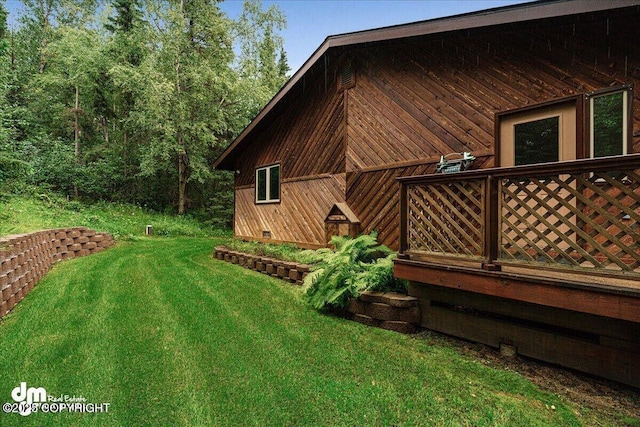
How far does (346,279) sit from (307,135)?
15.0ft

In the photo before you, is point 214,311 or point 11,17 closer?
point 214,311

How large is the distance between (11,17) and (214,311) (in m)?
27.9

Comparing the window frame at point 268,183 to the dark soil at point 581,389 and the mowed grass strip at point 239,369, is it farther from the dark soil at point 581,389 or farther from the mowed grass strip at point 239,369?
the dark soil at point 581,389

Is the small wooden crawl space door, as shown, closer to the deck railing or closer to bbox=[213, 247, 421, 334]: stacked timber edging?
bbox=[213, 247, 421, 334]: stacked timber edging

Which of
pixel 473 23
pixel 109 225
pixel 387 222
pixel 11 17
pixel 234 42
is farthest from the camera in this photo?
pixel 11 17

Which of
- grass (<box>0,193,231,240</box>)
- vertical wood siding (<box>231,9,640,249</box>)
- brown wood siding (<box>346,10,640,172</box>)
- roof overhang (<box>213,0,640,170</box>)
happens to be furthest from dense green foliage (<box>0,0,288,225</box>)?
brown wood siding (<box>346,10,640,172</box>)

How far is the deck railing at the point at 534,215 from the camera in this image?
2.68 metres

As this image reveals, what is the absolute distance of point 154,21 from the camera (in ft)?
56.0

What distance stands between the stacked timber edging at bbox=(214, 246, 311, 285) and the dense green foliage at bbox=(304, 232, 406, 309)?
1.15 meters

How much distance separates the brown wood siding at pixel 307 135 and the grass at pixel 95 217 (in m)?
6.34

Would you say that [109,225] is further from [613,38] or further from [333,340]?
[613,38]

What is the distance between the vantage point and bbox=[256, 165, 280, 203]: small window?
9.38 meters

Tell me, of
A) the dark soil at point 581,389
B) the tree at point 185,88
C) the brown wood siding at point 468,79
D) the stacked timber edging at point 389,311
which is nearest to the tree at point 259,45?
the tree at point 185,88

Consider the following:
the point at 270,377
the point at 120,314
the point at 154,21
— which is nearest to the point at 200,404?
the point at 270,377
